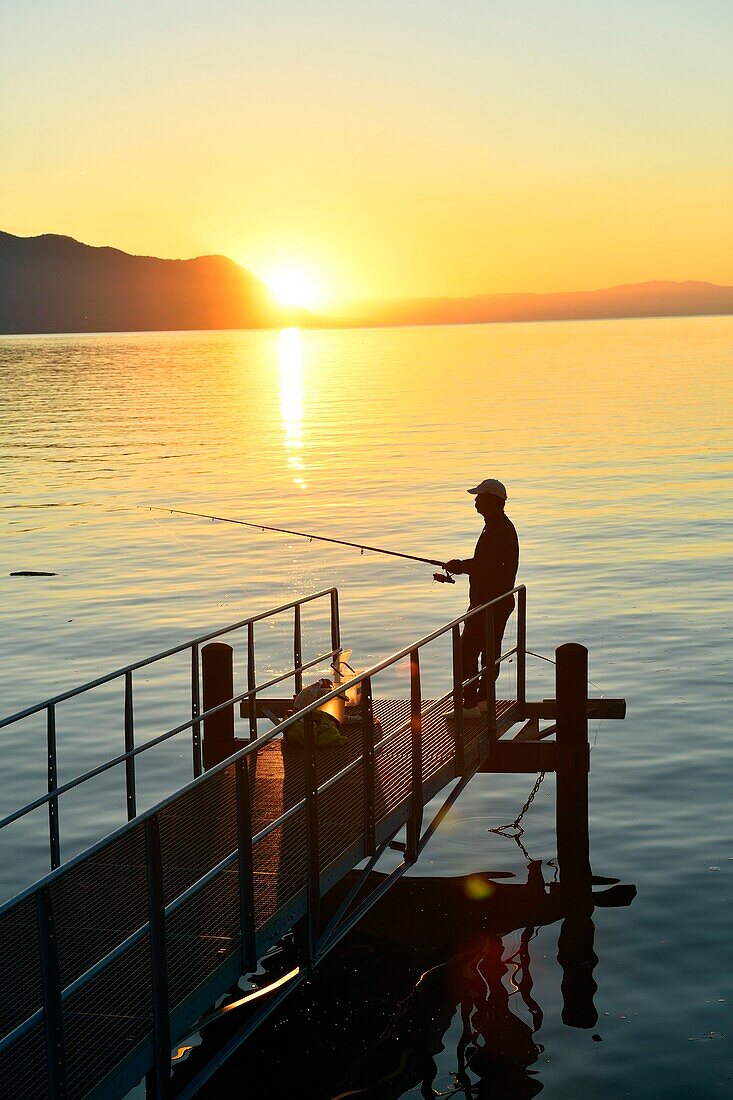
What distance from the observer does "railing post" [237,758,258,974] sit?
793 centimetres

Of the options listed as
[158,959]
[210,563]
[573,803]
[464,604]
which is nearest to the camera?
[158,959]

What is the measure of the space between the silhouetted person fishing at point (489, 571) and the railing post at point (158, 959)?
5.84 m

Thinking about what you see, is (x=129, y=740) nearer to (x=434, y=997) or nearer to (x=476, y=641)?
(x=434, y=997)

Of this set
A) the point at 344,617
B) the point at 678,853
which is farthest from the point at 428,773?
the point at 344,617

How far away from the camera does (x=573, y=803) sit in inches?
492

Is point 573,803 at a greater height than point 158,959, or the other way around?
point 158,959

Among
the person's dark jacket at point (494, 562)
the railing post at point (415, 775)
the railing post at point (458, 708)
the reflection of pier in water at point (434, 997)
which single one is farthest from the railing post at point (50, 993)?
the person's dark jacket at point (494, 562)

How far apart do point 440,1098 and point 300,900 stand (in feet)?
6.18

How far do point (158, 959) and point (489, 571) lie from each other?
21.2 ft

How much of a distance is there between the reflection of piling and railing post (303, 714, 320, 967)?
3.49 metres

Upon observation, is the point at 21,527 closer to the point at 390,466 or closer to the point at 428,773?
the point at 390,466

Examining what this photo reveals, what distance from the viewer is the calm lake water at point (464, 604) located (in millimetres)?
10578

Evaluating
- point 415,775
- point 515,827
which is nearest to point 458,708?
point 415,775

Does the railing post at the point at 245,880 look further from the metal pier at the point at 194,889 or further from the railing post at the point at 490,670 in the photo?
the railing post at the point at 490,670
